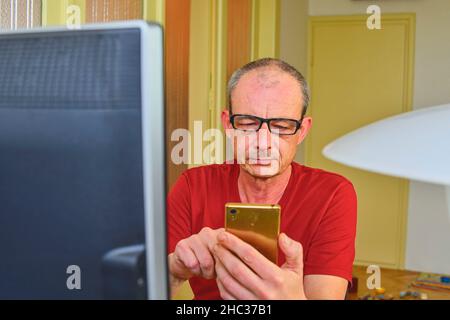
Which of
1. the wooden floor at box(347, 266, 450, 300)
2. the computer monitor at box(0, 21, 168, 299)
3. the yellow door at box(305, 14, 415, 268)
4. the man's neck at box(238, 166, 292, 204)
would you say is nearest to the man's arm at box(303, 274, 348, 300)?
the man's neck at box(238, 166, 292, 204)

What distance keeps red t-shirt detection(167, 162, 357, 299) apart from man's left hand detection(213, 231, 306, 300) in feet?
1.04

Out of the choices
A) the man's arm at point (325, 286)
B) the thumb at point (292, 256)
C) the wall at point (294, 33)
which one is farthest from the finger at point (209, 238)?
the wall at point (294, 33)

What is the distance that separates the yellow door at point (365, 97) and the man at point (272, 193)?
3.74m

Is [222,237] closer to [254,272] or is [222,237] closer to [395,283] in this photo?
[254,272]

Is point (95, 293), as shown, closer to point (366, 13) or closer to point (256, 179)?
point (256, 179)

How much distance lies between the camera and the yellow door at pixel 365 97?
4918 mm

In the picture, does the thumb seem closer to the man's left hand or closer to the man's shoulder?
the man's left hand

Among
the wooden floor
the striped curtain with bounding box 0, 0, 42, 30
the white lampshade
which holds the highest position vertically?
the striped curtain with bounding box 0, 0, 42, 30

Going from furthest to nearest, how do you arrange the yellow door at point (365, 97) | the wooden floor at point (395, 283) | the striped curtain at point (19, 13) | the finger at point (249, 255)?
the yellow door at point (365, 97) < the wooden floor at point (395, 283) < the striped curtain at point (19, 13) < the finger at point (249, 255)

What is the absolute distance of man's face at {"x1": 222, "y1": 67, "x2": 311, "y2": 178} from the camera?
110cm

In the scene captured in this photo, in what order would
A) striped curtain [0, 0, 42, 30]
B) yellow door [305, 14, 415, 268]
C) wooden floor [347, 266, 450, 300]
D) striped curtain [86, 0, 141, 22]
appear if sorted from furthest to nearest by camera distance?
yellow door [305, 14, 415, 268]
wooden floor [347, 266, 450, 300]
striped curtain [86, 0, 141, 22]
striped curtain [0, 0, 42, 30]

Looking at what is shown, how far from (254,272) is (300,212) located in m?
0.46

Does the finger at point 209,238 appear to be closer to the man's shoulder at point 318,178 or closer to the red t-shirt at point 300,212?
the red t-shirt at point 300,212

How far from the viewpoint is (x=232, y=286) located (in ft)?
2.49
